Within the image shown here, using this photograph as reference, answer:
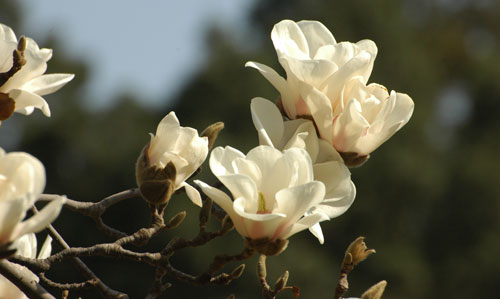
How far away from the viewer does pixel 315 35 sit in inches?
54.3

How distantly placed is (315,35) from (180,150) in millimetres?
285

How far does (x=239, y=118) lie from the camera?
67.2 ft

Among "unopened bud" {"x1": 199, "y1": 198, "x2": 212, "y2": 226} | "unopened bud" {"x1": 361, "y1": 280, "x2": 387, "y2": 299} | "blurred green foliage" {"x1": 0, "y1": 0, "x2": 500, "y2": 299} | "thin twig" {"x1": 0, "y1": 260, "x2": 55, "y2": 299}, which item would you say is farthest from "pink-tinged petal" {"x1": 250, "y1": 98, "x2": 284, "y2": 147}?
"blurred green foliage" {"x1": 0, "y1": 0, "x2": 500, "y2": 299}

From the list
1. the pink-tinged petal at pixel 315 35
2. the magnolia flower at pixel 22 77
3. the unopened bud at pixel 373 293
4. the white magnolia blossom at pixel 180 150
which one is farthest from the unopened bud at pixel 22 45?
the unopened bud at pixel 373 293

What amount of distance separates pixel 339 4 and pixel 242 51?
5.27m

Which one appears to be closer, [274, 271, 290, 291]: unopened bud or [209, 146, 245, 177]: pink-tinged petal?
[209, 146, 245, 177]: pink-tinged petal

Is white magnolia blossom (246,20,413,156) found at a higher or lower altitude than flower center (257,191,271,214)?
higher

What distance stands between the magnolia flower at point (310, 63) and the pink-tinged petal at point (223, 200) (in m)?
0.19

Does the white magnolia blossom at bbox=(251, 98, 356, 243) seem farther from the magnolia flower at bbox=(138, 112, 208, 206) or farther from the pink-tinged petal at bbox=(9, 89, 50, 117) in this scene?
the pink-tinged petal at bbox=(9, 89, 50, 117)

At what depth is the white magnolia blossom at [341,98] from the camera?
1.24m

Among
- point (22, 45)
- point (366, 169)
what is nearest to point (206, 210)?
point (22, 45)

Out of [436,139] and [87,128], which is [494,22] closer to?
[436,139]

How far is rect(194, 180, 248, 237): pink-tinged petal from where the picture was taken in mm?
1144

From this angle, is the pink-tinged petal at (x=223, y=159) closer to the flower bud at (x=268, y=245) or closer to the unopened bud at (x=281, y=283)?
the flower bud at (x=268, y=245)
